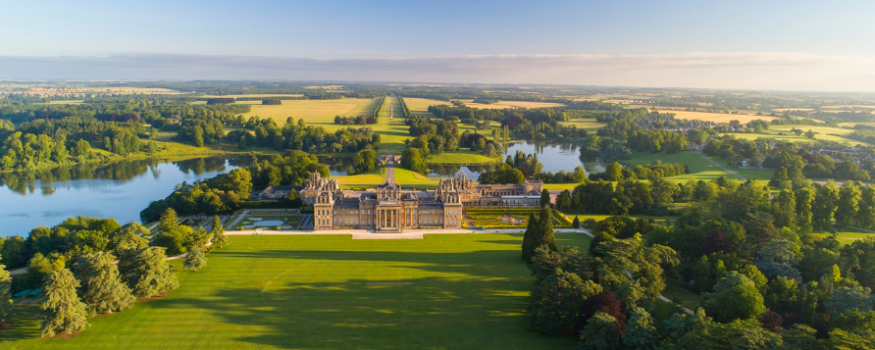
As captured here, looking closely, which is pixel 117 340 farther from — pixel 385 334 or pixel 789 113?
pixel 789 113

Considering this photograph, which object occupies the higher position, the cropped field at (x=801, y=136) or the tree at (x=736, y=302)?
the cropped field at (x=801, y=136)

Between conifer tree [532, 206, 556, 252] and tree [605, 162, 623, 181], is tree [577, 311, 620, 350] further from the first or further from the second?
tree [605, 162, 623, 181]

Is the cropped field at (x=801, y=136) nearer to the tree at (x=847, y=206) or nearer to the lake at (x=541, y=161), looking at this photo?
the lake at (x=541, y=161)

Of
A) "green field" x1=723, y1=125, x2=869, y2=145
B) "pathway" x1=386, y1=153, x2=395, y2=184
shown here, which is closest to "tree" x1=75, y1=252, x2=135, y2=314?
"pathway" x1=386, y1=153, x2=395, y2=184

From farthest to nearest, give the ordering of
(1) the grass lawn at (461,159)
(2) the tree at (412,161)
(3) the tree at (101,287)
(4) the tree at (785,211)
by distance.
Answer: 1. (1) the grass lawn at (461,159)
2. (2) the tree at (412,161)
3. (4) the tree at (785,211)
4. (3) the tree at (101,287)

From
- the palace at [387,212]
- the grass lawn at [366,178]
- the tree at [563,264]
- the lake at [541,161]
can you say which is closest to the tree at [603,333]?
the tree at [563,264]

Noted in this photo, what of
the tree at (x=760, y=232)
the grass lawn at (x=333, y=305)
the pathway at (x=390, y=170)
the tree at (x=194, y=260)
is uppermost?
the tree at (x=760, y=232)

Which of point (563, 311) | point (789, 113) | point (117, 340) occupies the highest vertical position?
point (789, 113)

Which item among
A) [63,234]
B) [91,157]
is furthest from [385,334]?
[91,157]
